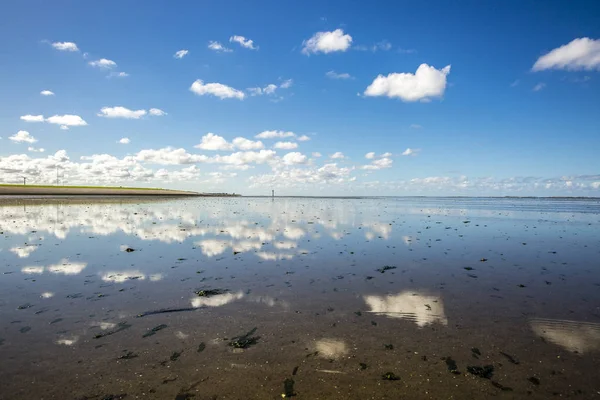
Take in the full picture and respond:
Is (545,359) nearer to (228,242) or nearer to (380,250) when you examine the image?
(380,250)

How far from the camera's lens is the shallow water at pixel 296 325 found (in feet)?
18.3

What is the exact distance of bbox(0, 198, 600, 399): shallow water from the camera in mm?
5586

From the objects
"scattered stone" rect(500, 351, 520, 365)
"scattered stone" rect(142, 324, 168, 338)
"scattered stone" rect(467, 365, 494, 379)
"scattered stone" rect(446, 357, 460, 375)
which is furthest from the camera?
"scattered stone" rect(142, 324, 168, 338)

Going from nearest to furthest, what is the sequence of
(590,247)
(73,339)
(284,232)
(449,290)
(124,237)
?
(73,339), (449,290), (590,247), (124,237), (284,232)

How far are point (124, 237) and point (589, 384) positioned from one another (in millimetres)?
23811

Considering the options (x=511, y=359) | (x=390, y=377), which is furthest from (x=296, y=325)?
(x=511, y=359)

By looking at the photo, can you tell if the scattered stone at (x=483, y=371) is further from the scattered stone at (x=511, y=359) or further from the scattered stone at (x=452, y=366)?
the scattered stone at (x=511, y=359)

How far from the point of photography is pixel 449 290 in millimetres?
10945

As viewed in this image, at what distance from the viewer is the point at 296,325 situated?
7.95 meters

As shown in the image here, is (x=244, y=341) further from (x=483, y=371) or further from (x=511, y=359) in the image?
(x=511, y=359)

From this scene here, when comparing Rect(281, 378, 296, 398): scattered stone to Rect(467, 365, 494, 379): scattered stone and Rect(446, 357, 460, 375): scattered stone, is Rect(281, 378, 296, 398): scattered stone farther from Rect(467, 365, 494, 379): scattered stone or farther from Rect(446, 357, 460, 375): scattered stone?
Rect(467, 365, 494, 379): scattered stone

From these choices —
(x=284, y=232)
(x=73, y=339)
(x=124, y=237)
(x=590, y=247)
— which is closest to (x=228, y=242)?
(x=284, y=232)

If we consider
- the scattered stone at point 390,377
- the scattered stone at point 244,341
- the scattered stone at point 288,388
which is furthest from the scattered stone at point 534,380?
the scattered stone at point 244,341

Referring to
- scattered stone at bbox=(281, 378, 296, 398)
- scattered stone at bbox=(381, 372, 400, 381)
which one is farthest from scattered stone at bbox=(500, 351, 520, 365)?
scattered stone at bbox=(281, 378, 296, 398)
